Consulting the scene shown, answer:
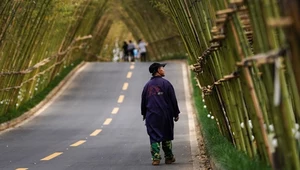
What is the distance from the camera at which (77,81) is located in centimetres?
3272

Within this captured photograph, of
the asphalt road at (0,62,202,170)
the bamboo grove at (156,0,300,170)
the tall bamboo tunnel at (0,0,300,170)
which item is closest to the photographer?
the bamboo grove at (156,0,300,170)

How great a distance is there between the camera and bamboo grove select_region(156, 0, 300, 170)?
5.14 metres

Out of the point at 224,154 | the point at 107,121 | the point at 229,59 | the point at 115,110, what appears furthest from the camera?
the point at 115,110

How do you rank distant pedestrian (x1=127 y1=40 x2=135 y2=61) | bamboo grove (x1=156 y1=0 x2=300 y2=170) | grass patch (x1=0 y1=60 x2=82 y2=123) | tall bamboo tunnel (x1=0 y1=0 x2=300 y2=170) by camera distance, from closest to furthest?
1. bamboo grove (x1=156 y1=0 x2=300 y2=170)
2. tall bamboo tunnel (x1=0 y1=0 x2=300 y2=170)
3. grass patch (x1=0 y1=60 x2=82 y2=123)
4. distant pedestrian (x1=127 y1=40 x2=135 y2=61)

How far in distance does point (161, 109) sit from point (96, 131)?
676 centimetres

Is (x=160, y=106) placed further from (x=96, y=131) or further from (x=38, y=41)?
(x=38, y=41)

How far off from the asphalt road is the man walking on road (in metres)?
0.38

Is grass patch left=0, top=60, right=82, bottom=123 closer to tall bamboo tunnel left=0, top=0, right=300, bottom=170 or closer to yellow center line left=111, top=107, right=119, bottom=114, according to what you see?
tall bamboo tunnel left=0, top=0, right=300, bottom=170

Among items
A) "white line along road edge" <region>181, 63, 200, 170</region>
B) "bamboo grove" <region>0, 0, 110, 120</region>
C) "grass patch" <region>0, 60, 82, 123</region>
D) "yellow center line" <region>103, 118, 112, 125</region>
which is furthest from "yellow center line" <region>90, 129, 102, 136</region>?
"bamboo grove" <region>0, 0, 110, 120</region>

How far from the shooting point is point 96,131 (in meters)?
18.4

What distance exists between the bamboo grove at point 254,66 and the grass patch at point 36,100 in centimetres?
916

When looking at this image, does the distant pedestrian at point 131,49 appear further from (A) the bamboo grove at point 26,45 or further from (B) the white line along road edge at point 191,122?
(A) the bamboo grove at point 26,45

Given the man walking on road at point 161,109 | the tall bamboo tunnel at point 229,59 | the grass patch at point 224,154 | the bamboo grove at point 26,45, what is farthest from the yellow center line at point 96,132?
the man walking on road at point 161,109

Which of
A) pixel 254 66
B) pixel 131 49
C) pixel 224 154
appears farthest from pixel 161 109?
pixel 131 49
